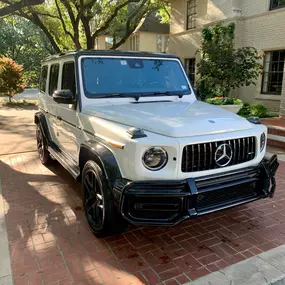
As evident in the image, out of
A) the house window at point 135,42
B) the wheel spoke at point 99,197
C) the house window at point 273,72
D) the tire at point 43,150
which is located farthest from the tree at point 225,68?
the house window at point 135,42

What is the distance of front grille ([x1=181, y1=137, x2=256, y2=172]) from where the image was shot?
270 cm

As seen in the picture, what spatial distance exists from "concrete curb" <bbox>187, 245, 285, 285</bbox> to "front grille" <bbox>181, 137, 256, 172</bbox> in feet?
3.13

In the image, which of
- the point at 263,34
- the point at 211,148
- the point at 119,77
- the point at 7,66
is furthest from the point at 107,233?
the point at 7,66

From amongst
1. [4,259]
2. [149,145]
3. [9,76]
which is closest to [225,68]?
[149,145]

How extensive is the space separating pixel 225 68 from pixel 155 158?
844 centimetres

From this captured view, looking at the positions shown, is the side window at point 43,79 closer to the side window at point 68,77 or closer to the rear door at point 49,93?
the rear door at point 49,93

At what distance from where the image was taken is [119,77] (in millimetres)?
3920

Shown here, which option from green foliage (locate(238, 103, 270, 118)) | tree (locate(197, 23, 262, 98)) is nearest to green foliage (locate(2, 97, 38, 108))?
tree (locate(197, 23, 262, 98))

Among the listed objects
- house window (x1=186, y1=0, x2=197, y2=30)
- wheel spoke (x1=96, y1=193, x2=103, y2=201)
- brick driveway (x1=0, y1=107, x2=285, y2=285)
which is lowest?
brick driveway (x1=0, y1=107, x2=285, y2=285)

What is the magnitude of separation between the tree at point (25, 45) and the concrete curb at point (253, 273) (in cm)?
3539

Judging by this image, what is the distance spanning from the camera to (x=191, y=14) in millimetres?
15570

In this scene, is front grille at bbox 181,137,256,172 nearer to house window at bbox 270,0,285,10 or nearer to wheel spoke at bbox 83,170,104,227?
wheel spoke at bbox 83,170,104,227

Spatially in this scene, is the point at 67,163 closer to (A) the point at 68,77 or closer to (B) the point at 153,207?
(A) the point at 68,77

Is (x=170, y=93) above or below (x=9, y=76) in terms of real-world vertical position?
below
